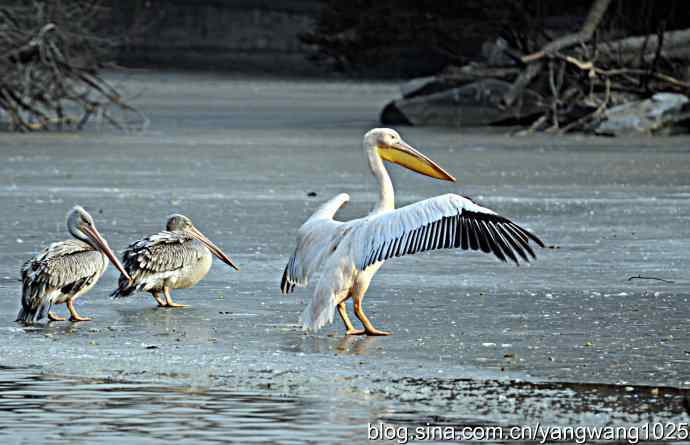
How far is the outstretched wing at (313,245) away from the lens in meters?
7.74

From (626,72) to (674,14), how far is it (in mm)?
9678

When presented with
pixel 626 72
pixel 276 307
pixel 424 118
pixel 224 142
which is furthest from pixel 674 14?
pixel 276 307

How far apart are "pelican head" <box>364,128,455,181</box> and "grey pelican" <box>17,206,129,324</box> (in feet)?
4.69

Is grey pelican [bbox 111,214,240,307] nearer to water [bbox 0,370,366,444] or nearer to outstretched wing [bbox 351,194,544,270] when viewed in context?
outstretched wing [bbox 351,194,544,270]

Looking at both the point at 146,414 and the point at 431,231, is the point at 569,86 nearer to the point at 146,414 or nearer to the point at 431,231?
the point at 431,231

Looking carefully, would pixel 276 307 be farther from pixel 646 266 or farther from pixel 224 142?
pixel 224 142

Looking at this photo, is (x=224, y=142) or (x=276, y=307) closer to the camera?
(x=276, y=307)

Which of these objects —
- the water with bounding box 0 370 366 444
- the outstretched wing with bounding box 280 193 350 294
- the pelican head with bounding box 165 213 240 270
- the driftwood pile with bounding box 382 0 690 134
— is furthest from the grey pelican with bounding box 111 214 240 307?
the driftwood pile with bounding box 382 0 690 134

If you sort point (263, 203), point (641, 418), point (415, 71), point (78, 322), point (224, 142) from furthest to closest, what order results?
point (415, 71)
point (224, 142)
point (263, 203)
point (78, 322)
point (641, 418)

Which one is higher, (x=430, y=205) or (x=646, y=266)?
(x=430, y=205)

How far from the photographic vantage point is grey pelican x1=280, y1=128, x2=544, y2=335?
746cm

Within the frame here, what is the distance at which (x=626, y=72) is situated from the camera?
23.3 m

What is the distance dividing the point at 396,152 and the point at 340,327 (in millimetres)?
1037

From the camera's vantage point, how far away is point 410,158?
8.67m
